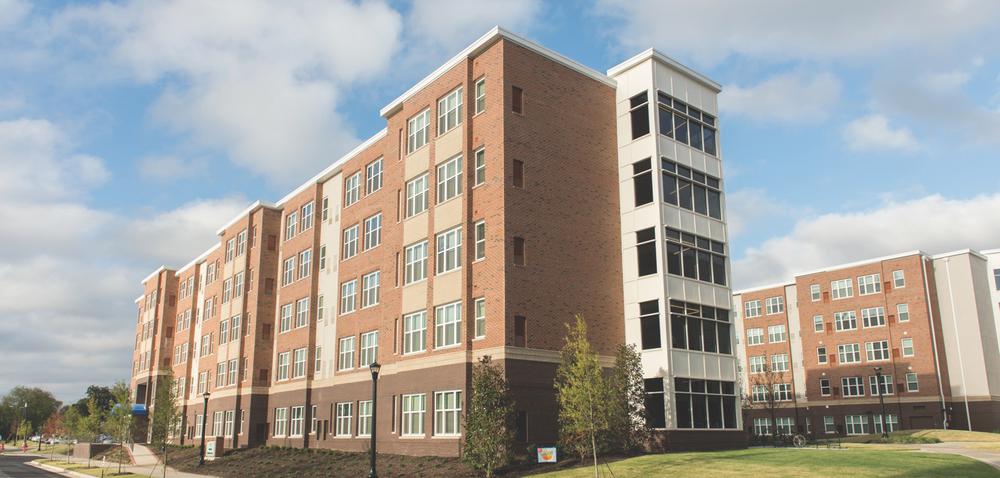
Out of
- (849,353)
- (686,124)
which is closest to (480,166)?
(686,124)

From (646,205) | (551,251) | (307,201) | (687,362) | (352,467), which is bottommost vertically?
(352,467)

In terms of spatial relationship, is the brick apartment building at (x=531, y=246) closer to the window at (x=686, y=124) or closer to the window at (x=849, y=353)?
the window at (x=686, y=124)

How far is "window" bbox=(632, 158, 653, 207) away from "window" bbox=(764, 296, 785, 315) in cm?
5578

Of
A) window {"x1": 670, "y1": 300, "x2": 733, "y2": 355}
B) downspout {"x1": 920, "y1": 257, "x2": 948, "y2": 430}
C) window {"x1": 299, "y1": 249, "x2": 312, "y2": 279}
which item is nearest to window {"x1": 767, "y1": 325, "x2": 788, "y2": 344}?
downspout {"x1": 920, "y1": 257, "x2": 948, "y2": 430}

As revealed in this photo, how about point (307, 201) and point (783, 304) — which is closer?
point (307, 201)

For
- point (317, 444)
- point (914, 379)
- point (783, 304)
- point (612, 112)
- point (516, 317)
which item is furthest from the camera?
point (783, 304)

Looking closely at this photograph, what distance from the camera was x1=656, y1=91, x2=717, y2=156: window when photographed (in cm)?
3919

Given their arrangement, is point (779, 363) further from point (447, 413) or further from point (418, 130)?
point (447, 413)

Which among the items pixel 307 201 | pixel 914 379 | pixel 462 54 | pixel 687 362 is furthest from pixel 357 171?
pixel 914 379

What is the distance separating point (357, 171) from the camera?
164ft

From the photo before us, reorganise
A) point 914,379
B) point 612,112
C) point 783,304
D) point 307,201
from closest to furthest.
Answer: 1. point 612,112
2. point 307,201
3. point 914,379
4. point 783,304

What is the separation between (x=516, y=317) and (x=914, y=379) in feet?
177

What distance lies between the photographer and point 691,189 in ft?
130

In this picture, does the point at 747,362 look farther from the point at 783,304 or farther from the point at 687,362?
the point at 687,362
